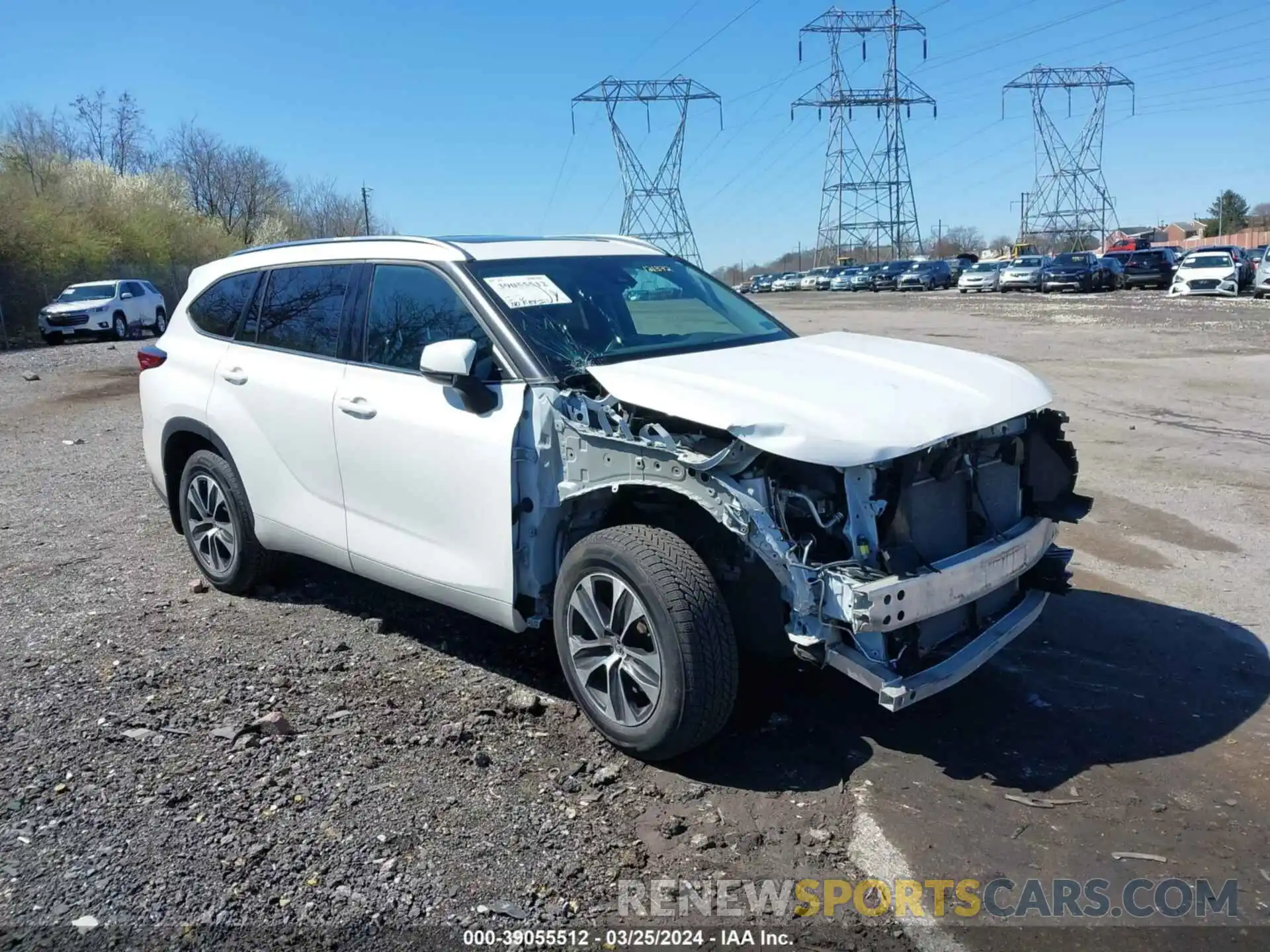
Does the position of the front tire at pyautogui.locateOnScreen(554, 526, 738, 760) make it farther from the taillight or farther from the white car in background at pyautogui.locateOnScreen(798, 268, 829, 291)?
the white car in background at pyautogui.locateOnScreen(798, 268, 829, 291)

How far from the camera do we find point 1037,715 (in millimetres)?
4117

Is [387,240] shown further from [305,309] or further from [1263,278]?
[1263,278]

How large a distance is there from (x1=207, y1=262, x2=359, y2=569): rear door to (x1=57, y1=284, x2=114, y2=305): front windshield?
2643cm

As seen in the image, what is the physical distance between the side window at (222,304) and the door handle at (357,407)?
133 centimetres

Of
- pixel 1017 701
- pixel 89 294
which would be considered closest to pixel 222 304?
pixel 1017 701

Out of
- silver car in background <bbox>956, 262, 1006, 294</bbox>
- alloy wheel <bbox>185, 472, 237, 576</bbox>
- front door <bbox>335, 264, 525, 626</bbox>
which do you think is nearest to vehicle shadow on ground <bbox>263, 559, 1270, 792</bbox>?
front door <bbox>335, 264, 525, 626</bbox>

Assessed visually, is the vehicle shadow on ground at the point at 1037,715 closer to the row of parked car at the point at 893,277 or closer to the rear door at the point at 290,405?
the rear door at the point at 290,405

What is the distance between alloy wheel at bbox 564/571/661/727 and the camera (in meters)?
3.65

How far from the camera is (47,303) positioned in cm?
3256

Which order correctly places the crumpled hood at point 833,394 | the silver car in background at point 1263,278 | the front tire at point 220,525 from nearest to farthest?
1. the crumpled hood at point 833,394
2. the front tire at point 220,525
3. the silver car in background at point 1263,278

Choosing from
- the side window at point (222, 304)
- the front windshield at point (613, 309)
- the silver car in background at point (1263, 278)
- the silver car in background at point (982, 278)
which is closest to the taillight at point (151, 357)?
the side window at point (222, 304)

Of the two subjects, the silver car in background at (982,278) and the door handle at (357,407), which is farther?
the silver car in background at (982,278)

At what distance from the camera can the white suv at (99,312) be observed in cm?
2770

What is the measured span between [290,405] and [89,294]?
27.6m
